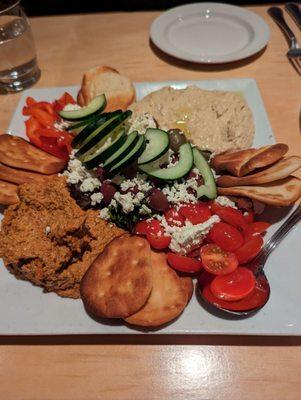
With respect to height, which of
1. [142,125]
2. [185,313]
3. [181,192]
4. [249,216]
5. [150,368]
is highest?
[142,125]

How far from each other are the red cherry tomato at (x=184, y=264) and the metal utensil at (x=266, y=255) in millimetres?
133

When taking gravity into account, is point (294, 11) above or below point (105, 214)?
above

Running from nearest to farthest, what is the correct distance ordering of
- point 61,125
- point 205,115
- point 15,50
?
point 61,125 → point 205,115 → point 15,50

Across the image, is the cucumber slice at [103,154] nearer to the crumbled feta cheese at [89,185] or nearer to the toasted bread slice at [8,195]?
the crumbled feta cheese at [89,185]

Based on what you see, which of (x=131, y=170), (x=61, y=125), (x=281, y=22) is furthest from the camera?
(x=281, y=22)

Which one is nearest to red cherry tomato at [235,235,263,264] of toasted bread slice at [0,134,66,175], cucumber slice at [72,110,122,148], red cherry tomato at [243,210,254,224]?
red cherry tomato at [243,210,254,224]

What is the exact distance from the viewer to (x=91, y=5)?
399cm

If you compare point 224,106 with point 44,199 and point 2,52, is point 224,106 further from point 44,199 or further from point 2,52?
point 2,52

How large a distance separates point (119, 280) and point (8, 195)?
766 mm

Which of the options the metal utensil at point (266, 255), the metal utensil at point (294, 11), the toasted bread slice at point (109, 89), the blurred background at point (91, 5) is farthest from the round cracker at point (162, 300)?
the blurred background at point (91, 5)

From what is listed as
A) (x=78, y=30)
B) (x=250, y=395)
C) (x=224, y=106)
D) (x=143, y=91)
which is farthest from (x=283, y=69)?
(x=250, y=395)

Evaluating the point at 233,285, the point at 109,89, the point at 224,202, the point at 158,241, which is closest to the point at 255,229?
the point at 224,202

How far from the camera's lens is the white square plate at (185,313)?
1517 mm

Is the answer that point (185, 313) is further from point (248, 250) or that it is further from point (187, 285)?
point (248, 250)
